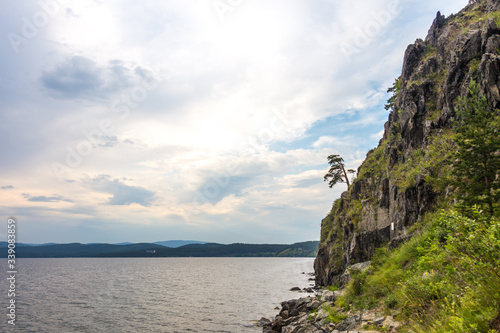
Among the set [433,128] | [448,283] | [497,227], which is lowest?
[448,283]

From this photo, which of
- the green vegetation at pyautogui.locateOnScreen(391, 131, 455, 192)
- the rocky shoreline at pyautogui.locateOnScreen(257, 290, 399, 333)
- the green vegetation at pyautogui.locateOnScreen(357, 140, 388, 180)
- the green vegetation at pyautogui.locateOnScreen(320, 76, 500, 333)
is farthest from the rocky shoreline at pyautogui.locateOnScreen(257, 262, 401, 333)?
the green vegetation at pyautogui.locateOnScreen(357, 140, 388, 180)

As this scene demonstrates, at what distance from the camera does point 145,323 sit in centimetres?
3061

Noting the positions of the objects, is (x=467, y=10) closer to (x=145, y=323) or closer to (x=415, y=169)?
(x=415, y=169)

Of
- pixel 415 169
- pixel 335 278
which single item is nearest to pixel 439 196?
pixel 415 169

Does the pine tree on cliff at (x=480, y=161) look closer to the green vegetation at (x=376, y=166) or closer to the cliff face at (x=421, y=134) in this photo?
the cliff face at (x=421, y=134)

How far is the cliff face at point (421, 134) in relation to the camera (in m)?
23.2

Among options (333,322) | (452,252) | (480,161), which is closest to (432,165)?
(480,161)

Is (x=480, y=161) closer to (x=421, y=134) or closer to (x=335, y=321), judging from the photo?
(x=335, y=321)

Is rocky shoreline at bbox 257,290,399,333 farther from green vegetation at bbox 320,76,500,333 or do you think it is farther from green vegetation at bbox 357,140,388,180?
green vegetation at bbox 357,140,388,180

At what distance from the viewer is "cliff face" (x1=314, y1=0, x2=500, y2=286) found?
76.1 ft

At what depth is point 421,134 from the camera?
3072 cm

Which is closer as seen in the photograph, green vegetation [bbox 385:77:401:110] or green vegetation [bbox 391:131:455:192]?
green vegetation [bbox 391:131:455:192]

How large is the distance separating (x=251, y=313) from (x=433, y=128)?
30.9 meters

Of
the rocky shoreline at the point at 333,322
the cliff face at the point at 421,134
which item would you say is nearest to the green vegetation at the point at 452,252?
the cliff face at the point at 421,134
